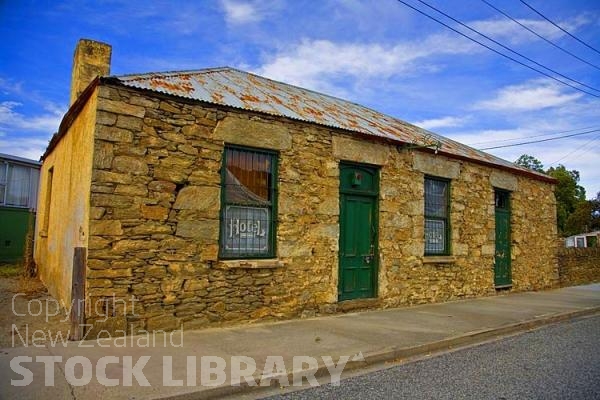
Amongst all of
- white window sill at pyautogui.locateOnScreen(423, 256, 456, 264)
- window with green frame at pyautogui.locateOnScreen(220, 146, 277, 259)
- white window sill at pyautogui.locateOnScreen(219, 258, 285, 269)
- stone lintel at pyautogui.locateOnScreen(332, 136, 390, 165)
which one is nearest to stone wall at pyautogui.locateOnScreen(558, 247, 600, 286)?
white window sill at pyautogui.locateOnScreen(423, 256, 456, 264)

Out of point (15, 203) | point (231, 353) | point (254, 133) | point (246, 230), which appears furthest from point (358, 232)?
point (15, 203)

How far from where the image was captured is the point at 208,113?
695 centimetres

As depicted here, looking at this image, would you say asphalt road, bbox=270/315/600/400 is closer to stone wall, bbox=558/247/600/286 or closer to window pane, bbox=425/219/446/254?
window pane, bbox=425/219/446/254

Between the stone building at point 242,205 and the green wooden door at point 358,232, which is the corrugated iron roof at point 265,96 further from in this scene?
the green wooden door at point 358,232

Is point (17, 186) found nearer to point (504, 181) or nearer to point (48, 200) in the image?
point (48, 200)

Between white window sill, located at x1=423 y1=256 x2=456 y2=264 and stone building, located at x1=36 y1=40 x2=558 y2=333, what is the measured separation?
0.04 m

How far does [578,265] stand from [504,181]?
6.17 metres

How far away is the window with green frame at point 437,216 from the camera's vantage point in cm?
1043

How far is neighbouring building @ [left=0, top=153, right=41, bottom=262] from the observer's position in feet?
53.8

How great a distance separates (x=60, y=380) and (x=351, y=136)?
629 centimetres

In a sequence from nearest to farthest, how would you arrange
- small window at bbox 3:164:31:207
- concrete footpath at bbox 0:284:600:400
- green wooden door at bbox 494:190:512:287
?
concrete footpath at bbox 0:284:600:400 < green wooden door at bbox 494:190:512:287 < small window at bbox 3:164:31:207

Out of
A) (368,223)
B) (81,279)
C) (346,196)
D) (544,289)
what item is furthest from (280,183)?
(544,289)

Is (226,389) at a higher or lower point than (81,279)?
lower

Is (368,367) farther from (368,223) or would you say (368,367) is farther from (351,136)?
(351,136)
